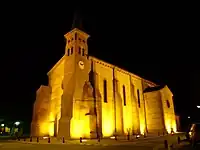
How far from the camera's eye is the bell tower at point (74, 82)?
2527cm

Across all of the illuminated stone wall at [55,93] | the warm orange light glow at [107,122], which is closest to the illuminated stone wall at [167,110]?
the warm orange light glow at [107,122]

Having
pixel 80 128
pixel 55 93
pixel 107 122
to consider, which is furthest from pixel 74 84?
pixel 107 122

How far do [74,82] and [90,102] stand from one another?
12.4ft

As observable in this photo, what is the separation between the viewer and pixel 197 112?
59.8m

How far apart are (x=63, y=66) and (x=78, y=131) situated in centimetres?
1220

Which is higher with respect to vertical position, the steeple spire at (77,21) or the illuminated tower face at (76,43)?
the steeple spire at (77,21)

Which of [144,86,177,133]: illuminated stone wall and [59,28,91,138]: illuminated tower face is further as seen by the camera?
[144,86,177,133]: illuminated stone wall

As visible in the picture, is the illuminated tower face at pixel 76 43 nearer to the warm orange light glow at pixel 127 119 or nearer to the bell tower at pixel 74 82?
the bell tower at pixel 74 82

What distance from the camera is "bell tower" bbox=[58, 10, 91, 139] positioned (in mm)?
25275

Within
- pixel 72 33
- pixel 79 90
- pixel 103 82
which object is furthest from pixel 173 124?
pixel 72 33

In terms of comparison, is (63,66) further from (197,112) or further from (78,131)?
(197,112)

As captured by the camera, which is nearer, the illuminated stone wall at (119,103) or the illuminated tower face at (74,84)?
the illuminated tower face at (74,84)

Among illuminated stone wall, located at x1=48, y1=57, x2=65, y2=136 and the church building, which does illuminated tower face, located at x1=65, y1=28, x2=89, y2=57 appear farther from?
illuminated stone wall, located at x1=48, y1=57, x2=65, y2=136

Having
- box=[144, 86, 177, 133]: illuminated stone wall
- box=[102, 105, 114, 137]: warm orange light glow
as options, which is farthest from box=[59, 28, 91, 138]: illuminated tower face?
box=[144, 86, 177, 133]: illuminated stone wall
